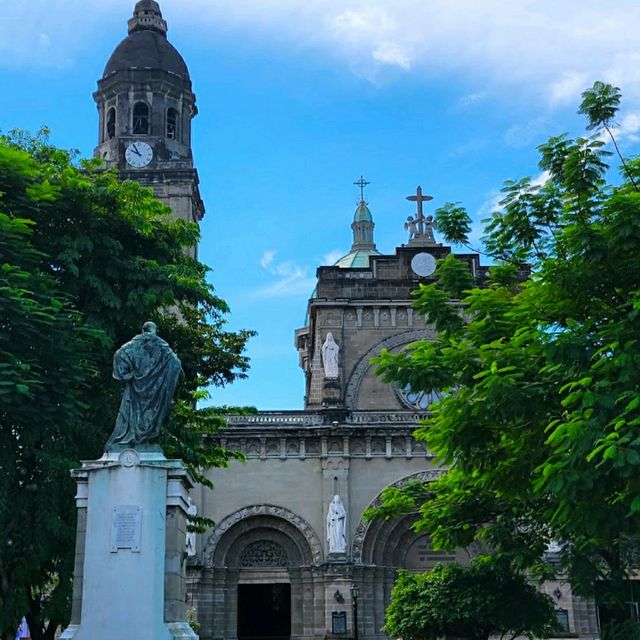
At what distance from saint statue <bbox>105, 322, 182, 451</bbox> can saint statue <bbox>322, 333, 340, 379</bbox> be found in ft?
78.4

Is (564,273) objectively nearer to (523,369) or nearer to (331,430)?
(523,369)

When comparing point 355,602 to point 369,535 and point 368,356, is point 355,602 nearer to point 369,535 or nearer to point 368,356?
point 369,535

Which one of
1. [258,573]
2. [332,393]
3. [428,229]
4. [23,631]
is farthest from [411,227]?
[23,631]

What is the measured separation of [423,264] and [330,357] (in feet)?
18.9

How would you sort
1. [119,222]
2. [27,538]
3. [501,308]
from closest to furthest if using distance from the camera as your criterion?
1. [501,308]
2. [27,538]
3. [119,222]

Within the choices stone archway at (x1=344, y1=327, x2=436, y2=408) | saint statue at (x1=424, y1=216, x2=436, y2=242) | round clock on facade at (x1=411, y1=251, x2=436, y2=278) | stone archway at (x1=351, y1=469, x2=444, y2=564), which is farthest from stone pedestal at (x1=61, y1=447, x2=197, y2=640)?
saint statue at (x1=424, y1=216, x2=436, y2=242)

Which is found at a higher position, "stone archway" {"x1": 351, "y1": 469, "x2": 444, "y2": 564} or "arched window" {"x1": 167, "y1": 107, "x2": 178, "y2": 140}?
"arched window" {"x1": 167, "y1": 107, "x2": 178, "y2": 140}

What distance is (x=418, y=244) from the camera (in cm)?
4128

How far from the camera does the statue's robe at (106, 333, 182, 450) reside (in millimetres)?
14469

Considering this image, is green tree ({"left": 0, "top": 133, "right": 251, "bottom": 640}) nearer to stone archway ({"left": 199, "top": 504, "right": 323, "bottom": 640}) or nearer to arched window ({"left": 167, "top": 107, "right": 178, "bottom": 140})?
stone archway ({"left": 199, "top": 504, "right": 323, "bottom": 640})

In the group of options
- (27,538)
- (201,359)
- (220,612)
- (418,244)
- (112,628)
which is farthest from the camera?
(418,244)

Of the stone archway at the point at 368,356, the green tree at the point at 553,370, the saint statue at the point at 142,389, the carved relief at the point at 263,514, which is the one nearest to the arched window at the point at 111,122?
the stone archway at the point at 368,356

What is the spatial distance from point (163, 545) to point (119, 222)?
9.85 metres

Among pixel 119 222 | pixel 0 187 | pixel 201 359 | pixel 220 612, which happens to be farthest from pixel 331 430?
pixel 0 187
